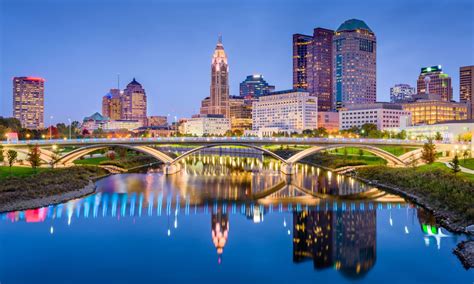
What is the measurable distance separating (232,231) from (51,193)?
2073 centimetres

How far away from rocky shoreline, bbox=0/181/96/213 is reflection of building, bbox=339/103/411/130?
139974 millimetres

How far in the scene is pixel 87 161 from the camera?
80.1 m

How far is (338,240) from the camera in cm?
3117

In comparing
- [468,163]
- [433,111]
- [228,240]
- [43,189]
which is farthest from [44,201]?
[433,111]

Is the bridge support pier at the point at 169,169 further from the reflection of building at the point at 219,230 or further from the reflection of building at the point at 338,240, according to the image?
the reflection of building at the point at 338,240

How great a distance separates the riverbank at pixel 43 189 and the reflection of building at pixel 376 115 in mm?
135777

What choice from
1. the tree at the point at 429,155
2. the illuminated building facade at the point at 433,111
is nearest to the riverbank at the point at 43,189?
the tree at the point at 429,155

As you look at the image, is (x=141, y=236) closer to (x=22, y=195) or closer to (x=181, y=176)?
(x=22, y=195)

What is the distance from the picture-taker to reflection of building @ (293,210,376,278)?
26.7 m

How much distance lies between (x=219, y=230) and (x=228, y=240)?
9.35ft

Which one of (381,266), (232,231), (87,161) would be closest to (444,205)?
(381,266)

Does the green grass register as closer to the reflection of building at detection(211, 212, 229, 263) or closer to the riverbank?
the reflection of building at detection(211, 212, 229, 263)

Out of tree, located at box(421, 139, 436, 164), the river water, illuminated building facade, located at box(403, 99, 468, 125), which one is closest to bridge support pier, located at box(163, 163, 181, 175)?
the river water

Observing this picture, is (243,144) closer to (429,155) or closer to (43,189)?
(429,155)
